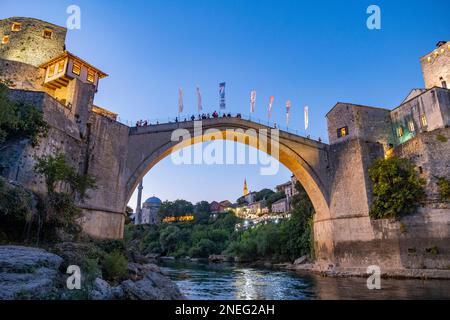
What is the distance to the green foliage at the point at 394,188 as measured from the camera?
21.0 metres

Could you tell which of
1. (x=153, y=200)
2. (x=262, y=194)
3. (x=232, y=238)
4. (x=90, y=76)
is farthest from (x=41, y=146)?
(x=153, y=200)

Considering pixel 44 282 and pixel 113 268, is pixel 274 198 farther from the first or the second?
pixel 44 282

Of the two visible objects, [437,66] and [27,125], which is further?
[437,66]

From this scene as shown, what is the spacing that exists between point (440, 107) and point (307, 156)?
35.6ft

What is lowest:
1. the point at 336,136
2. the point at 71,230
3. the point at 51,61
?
the point at 71,230

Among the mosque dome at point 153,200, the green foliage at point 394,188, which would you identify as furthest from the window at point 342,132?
the mosque dome at point 153,200

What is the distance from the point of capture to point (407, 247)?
2059cm

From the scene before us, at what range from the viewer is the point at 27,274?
5781 mm

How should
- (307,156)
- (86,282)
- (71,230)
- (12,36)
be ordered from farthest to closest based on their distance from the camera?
(307,156) < (12,36) < (71,230) < (86,282)

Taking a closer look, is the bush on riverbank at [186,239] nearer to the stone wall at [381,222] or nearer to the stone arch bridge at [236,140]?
the stone arch bridge at [236,140]

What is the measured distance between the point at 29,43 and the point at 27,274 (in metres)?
25.8

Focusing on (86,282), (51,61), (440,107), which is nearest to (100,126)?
(51,61)

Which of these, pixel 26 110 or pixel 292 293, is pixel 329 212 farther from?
pixel 26 110

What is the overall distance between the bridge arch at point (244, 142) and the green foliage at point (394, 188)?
4.25m
